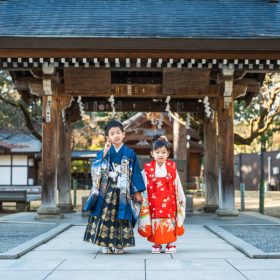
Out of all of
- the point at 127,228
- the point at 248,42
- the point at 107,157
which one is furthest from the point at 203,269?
the point at 248,42

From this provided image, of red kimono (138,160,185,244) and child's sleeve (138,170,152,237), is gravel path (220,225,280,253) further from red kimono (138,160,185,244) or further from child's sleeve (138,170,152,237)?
child's sleeve (138,170,152,237)

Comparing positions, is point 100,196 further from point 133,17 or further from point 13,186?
point 13,186

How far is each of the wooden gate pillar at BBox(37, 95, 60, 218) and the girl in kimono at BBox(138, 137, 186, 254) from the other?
5468 millimetres

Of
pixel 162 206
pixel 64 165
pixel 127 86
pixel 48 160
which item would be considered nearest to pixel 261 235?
pixel 162 206


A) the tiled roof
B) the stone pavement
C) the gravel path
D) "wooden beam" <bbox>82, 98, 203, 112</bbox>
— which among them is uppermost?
the tiled roof

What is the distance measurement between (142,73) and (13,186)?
16863mm

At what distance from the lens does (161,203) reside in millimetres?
6242

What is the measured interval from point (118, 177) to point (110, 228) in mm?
601

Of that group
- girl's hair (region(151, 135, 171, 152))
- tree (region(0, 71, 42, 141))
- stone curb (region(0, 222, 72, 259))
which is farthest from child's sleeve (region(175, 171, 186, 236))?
tree (region(0, 71, 42, 141))

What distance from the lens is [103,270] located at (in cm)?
497

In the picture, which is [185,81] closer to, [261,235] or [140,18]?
[140,18]

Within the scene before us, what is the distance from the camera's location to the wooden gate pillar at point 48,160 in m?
11.4

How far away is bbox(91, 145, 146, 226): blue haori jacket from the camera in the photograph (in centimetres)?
605

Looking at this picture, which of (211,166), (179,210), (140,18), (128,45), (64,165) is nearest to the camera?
(179,210)
